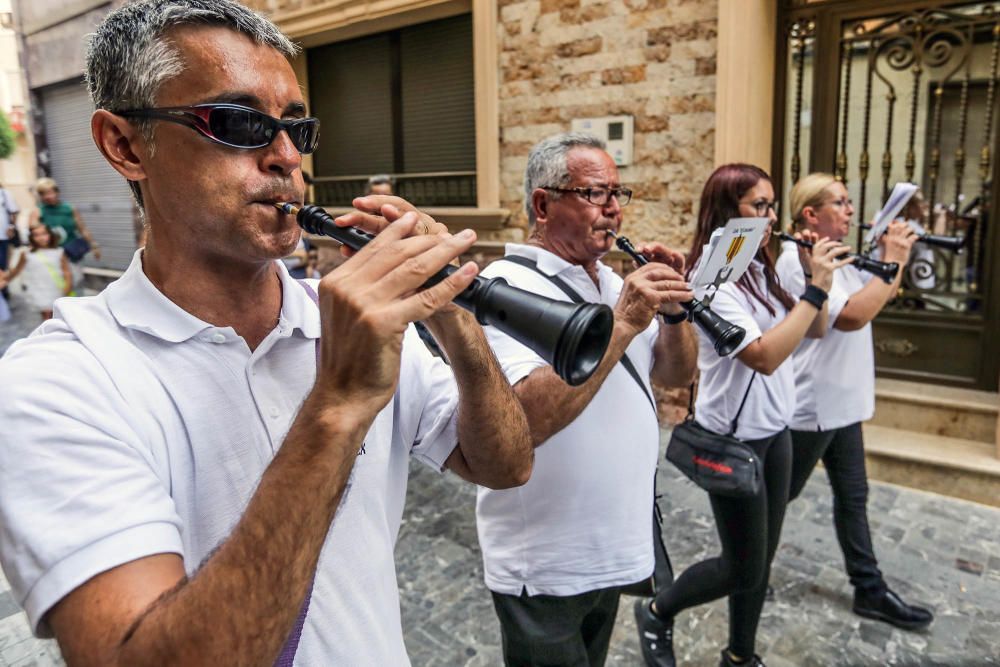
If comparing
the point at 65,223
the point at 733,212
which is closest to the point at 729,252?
the point at 733,212

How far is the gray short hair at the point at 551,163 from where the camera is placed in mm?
2217

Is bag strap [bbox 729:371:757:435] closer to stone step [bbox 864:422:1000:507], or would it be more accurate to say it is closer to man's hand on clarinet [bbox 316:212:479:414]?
man's hand on clarinet [bbox 316:212:479:414]

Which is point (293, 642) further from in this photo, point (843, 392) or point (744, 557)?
point (843, 392)

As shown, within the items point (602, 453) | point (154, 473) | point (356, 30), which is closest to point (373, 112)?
point (356, 30)

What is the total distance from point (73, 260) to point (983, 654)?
757 cm

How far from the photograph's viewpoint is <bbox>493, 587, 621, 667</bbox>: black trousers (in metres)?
1.88

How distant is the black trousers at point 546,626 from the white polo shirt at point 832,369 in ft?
5.17

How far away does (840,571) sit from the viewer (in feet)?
11.4

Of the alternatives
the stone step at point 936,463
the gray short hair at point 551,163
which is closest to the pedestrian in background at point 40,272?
the gray short hair at point 551,163

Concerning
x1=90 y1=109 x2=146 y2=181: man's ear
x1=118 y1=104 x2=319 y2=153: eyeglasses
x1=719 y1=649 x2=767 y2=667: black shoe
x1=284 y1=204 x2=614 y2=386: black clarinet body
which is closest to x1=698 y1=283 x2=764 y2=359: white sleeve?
x1=719 y1=649 x2=767 y2=667: black shoe

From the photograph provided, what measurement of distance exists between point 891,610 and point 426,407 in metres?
2.68

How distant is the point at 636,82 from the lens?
5.34m

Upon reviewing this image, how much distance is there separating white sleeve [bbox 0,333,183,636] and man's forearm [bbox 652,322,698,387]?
1.74 metres

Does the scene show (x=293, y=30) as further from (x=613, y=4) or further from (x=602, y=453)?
(x=602, y=453)
